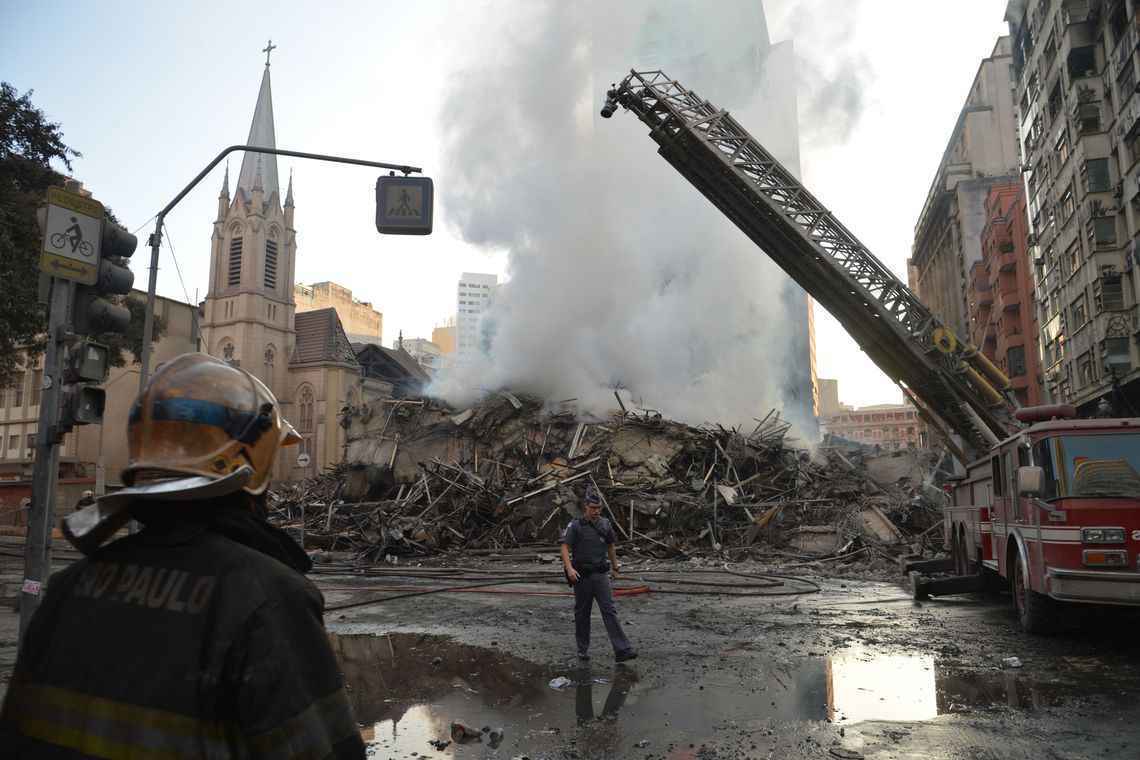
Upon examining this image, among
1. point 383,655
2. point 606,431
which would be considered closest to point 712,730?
point 383,655

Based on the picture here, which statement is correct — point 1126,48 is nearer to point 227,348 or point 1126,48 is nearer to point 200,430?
point 200,430

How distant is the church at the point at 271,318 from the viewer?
6291 centimetres

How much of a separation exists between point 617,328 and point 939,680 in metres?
23.5

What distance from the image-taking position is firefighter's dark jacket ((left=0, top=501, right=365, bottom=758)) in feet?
4.06

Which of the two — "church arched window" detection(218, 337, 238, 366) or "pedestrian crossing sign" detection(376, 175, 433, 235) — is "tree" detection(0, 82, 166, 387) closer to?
"pedestrian crossing sign" detection(376, 175, 433, 235)

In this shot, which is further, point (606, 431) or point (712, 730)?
point (606, 431)

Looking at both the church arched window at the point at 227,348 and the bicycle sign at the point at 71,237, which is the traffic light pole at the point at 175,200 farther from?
the church arched window at the point at 227,348

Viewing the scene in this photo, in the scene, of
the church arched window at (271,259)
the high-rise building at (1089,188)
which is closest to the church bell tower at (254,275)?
the church arched window at (271,259)

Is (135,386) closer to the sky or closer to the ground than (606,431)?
closer to the sky

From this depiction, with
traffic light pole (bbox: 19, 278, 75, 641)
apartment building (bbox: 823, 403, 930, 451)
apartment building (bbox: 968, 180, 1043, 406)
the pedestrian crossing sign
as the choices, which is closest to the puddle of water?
traffic light pole (bbox: 19, 278, 75, 641)

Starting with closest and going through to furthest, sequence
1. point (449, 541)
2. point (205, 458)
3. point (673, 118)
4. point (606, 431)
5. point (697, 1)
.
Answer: point (205, 458)
point (673, 118)
point (449, 541)
point (606, 431)
point (697, 1)

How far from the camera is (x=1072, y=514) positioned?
686 centimetres

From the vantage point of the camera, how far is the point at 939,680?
6090mm

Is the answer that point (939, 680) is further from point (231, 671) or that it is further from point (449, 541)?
point (449, 541)
